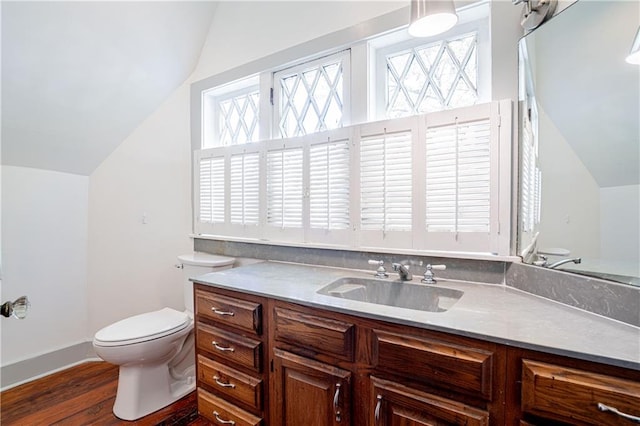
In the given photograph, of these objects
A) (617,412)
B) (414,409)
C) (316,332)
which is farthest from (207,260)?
(617,412)

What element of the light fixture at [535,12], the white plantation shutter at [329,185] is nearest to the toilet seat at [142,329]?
the white plantation shutter at [329,185]

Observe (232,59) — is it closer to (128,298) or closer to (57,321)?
(128,298)

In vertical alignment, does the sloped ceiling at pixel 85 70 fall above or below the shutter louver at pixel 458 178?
above

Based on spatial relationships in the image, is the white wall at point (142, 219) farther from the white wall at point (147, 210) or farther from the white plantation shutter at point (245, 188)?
the white plantation shutter at point (245, 188)

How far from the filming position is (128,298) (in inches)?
96.8

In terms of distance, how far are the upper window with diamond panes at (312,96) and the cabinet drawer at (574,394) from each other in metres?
1.42

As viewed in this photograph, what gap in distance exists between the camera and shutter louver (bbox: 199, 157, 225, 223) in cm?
228

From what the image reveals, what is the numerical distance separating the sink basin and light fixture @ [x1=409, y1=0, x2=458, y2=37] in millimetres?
1061

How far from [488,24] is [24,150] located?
9.31 ft

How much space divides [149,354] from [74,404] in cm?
68

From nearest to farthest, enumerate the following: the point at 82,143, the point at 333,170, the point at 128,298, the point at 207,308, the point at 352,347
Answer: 1. the point at 352,347
2. the point at 207,308
3. the point at 333,170
4. the point at 82,143
5. the point at 128,298

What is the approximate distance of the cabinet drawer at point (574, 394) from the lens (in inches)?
27.8

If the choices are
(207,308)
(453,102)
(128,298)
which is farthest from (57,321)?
(453,102)

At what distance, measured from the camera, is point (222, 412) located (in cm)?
145
